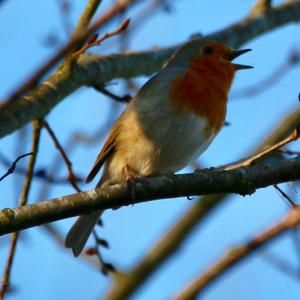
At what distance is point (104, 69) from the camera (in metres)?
5.35

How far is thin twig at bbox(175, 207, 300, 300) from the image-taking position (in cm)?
395

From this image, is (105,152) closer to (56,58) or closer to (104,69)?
(104,69)

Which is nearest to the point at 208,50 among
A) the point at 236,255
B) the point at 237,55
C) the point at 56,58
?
the point at 237,55

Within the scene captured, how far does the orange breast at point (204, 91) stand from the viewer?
4863 mm

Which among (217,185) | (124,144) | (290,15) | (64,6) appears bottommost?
(290,15)

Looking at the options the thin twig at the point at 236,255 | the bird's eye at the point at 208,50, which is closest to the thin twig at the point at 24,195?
the thin twig at the point at 236,255

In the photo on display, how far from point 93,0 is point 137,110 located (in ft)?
2.65

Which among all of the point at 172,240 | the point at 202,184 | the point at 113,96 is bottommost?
the point at 172,240

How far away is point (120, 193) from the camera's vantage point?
3.52 m

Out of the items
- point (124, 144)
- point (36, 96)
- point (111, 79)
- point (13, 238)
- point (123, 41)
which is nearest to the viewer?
point (13, 238)

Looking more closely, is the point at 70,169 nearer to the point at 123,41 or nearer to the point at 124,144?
the point at 124,144

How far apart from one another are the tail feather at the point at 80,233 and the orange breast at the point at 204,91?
1017 millimetres

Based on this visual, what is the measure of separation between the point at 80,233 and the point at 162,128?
101 cm

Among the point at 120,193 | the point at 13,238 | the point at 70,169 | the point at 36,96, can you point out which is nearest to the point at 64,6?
the point at 36,96
